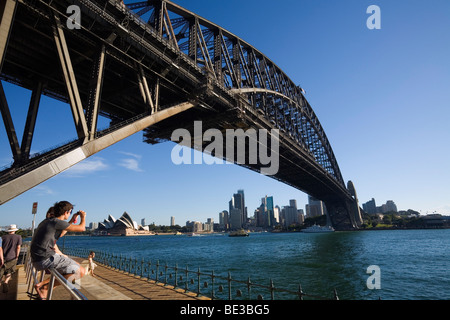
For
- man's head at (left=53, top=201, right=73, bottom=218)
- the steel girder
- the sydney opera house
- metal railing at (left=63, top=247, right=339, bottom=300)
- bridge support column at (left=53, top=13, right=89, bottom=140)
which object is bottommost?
the sydney opera house

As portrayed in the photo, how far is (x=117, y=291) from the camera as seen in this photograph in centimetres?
878

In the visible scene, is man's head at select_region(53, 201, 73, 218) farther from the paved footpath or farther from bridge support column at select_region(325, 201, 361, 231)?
bridge support column at select_region(325, 201, 361, 231)

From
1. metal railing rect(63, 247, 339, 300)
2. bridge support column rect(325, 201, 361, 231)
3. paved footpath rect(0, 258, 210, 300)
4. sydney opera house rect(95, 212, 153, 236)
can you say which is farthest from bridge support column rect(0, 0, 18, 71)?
sydney opera house rect(95, 212, 153, 236)

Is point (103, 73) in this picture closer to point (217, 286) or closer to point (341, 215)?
point (217, 286)

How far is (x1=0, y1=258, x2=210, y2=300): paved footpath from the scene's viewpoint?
26.2 feet

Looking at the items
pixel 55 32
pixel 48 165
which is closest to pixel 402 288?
pixel 48 165

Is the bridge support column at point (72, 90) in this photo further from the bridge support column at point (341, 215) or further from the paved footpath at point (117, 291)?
the bridge support column at point (341, 215)

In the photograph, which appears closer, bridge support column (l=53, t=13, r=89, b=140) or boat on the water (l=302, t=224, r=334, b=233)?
bridge support column (l=53, t=13, r=89, b=140)

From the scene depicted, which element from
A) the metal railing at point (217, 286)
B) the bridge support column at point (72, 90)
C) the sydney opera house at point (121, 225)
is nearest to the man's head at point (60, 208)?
the metal railing at point (217, 286)

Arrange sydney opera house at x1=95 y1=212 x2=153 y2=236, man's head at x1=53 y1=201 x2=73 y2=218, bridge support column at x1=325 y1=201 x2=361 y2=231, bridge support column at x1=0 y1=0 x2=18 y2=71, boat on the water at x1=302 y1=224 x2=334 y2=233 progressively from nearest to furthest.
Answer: man's head at x1=53 y1=201 x2=73 y2=218 < bridge support column at x1=0 y1=0 x2=18 y2=71 < bridge support column at x1=325 y1=201 x2=361 y2=231 < boat on the water at x1=302 y1=224 x2=334 y2=233 < sydney opera house at x1=95 y1=212 x2=153 y2=236

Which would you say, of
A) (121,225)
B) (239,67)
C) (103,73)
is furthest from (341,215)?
(121,225)

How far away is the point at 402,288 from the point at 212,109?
20846 mm

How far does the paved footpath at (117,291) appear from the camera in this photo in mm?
7980
